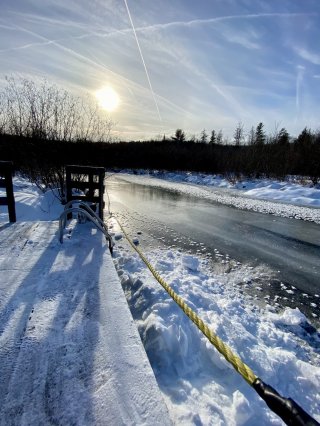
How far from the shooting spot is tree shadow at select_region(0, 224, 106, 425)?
65.1 inches

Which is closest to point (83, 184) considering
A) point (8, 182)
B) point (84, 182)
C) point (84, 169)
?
point (84, 182)

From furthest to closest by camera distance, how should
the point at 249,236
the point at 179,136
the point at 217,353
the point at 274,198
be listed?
the point at 179,136 → the point at 274,198 → the point at 249,236 → the point at 217,353

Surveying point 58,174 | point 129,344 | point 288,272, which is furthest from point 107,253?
point 58,174

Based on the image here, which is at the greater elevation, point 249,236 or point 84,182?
point 84,182

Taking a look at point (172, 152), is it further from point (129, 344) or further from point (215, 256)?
point (129, 344)

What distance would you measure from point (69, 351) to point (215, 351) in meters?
1.59

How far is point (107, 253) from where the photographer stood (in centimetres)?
420

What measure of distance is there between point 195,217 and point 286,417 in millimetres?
9614

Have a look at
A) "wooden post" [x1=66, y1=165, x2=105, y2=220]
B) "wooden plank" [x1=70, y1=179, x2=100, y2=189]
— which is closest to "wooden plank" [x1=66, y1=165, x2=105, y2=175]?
"wooden post" [x1=66, y1=165, x2=105, y2=220]

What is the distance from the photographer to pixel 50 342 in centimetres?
217

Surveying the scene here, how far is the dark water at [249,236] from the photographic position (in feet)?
18.2

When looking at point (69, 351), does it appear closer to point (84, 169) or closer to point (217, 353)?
point (217, 353)

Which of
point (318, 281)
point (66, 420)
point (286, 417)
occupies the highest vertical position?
point (286, 417)

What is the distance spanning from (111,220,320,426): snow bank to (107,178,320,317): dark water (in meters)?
1.10
